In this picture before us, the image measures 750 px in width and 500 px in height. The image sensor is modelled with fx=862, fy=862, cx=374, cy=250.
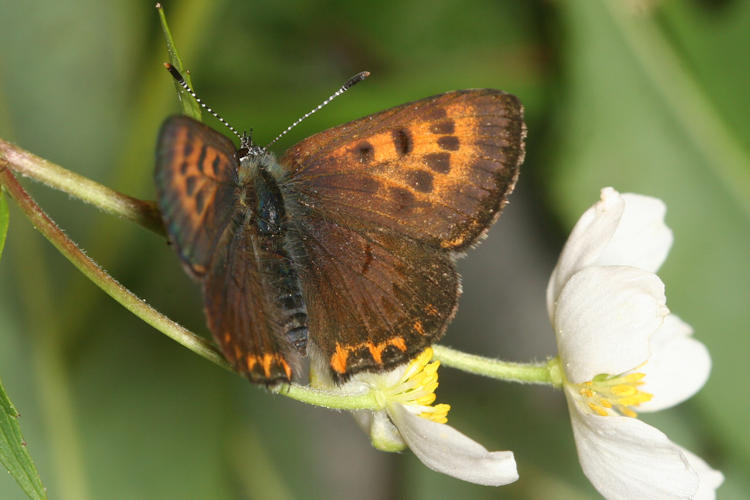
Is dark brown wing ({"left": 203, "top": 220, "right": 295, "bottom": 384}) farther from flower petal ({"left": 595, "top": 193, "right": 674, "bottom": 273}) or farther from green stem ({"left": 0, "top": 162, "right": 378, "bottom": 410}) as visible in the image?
flower petal ({"left": 595, "top": 193, "right": 674, "bottom": 273})

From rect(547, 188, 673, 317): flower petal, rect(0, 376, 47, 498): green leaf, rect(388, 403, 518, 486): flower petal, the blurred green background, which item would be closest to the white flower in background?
rect(388, 403, 518, 486): flower petal

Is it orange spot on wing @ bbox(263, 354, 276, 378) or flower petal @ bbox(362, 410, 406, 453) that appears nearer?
orange spot on wing @ bbox(263, 354, 276, 378)

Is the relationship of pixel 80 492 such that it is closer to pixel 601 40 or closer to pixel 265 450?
pixel 265 450

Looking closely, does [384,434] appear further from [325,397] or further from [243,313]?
[243,313]

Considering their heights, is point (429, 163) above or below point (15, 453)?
above

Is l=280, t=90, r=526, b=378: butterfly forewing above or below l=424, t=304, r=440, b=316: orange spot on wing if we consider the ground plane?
above

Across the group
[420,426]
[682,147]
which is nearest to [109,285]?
[420,426]
